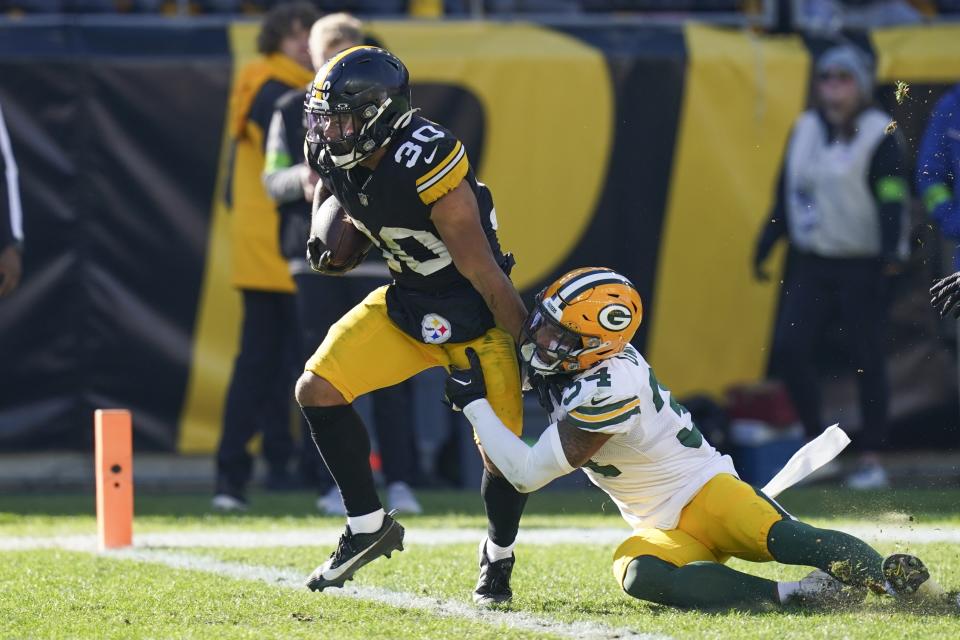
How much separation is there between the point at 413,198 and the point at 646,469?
98 cm

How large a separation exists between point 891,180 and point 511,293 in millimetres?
3890

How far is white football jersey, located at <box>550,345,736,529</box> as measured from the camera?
410cm

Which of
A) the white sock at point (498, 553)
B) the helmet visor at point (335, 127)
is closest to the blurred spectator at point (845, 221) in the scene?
the white sock at point (498, 553)

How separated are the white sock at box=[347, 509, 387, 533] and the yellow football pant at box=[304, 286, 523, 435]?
0.32m

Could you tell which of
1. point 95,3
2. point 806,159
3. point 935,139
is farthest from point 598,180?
point 95,3

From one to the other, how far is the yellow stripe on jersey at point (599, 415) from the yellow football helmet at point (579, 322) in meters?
0.16

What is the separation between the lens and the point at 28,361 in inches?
304

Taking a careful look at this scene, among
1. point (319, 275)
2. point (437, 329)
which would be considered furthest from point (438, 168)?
point (319, 275)

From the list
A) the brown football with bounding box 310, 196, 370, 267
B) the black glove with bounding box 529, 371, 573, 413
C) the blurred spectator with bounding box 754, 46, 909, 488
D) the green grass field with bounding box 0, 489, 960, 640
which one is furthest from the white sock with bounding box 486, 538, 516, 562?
the blurred spectator with bounding box 754, 46, 909, 488

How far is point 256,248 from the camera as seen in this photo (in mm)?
6574

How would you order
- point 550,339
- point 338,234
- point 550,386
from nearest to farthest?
point 550,339
point 550,386
point 338,234

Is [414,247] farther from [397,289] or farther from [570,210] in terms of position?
[570,210]

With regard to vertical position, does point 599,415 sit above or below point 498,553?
above

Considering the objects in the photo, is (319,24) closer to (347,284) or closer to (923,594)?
(347,284)
